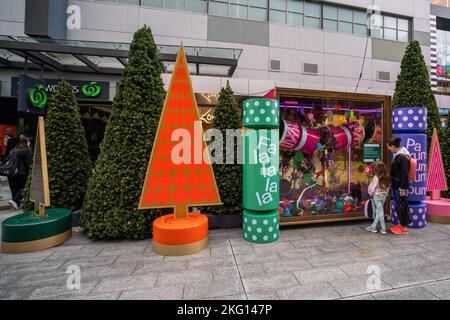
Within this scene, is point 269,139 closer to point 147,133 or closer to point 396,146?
point 147,133

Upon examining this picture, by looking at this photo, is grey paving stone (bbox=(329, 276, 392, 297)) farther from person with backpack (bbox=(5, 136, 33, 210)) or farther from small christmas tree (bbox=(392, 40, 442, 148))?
person with backpack (bbox=(5, 136, 33, 210))

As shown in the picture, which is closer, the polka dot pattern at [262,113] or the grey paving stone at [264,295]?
the grey paving stone at [264,295]

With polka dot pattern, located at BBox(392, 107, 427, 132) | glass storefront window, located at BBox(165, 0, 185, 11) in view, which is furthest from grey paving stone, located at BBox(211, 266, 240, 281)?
glass storefront window, located at BBox(165, 0, 185, 11)

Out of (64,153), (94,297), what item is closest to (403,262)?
(94,297)

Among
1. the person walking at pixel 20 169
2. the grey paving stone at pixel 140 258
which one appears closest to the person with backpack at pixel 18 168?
the person walking at pixel 20 169

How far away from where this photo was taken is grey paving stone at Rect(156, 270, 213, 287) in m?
3.33

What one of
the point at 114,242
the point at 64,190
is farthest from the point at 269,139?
the point at 64,190

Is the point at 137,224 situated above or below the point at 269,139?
below

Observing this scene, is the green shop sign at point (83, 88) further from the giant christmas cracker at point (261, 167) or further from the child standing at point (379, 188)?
the child standing at point (379, 188)

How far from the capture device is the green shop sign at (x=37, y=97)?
32.9 feet

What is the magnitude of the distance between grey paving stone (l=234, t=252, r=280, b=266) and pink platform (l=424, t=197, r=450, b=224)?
4864 mm

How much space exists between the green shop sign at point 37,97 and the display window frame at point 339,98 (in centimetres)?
1047
